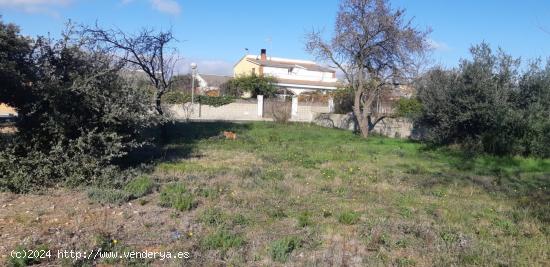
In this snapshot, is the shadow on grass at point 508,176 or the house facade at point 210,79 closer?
the shadow on grass at point 508,176

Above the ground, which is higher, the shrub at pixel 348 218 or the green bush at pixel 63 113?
the green bush at pixel 63 113

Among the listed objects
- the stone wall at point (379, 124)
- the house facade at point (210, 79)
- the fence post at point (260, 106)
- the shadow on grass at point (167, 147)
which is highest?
the house facade at point (210, 79)

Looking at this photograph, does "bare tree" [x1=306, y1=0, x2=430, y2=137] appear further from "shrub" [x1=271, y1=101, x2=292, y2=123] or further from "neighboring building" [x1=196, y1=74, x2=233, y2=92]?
"neighboring building" [x1=196, y1=74, x2=233, y2=92]

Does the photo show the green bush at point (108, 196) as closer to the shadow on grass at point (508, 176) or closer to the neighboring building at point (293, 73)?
the shadow on grass at point (508, 176)

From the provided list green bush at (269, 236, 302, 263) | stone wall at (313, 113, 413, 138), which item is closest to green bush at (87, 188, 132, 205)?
green bush at (269, 236, 302, 263)

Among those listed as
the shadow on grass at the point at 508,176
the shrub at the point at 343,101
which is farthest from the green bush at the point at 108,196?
the shrub at the point at 343,101

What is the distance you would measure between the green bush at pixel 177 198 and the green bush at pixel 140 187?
0.74 ft

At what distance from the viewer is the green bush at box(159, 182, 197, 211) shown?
6699mm

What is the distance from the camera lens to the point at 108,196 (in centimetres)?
695

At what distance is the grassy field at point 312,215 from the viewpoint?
5.09 metres

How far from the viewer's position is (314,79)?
64.8 meters

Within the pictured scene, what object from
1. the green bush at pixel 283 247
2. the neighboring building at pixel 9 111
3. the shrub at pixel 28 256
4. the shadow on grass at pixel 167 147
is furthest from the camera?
the shadow on grass at pixel 167 147

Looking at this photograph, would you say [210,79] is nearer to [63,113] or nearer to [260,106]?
[260,106]

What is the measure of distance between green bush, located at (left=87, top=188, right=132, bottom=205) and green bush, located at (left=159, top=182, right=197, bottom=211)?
1.69 feet
